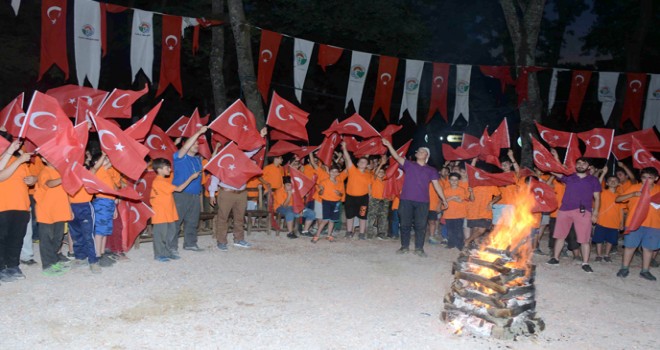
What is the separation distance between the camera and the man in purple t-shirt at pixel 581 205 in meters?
8.99

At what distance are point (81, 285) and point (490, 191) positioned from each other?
7.27 m

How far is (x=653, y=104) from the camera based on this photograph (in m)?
17.1

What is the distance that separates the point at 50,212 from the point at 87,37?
6.24 m

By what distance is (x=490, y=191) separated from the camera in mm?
10281

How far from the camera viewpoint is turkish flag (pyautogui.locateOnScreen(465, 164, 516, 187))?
32.0 feet

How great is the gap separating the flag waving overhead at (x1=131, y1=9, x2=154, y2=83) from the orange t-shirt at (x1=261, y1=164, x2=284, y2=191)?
4.41 meters

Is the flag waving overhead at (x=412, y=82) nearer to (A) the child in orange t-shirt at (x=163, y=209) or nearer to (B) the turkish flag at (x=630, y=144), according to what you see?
(B) the turkish flag at (x=630, y=144)

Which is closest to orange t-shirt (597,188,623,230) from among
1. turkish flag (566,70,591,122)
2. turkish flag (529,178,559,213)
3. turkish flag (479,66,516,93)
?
turkish flag (529,178,559,213)

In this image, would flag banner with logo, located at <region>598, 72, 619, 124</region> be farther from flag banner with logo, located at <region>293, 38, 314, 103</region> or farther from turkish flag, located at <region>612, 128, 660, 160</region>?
flag banner with logo, located at <region>293, 38, 314, 103</region>

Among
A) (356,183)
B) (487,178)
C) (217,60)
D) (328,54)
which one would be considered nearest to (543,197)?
(487,178)

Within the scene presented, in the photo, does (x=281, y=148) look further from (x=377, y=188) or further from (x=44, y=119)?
(x=44, y=119)

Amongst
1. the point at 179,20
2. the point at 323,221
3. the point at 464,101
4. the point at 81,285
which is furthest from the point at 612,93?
the point at 81,285

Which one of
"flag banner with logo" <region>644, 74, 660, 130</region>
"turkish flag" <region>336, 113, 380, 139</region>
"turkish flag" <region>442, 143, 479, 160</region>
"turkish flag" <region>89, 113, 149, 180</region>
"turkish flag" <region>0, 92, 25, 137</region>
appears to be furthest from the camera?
"flag banner with logo" <region>644, 74, 660, 130</region>

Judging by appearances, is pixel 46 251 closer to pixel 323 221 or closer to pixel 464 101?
pixel 323 221
